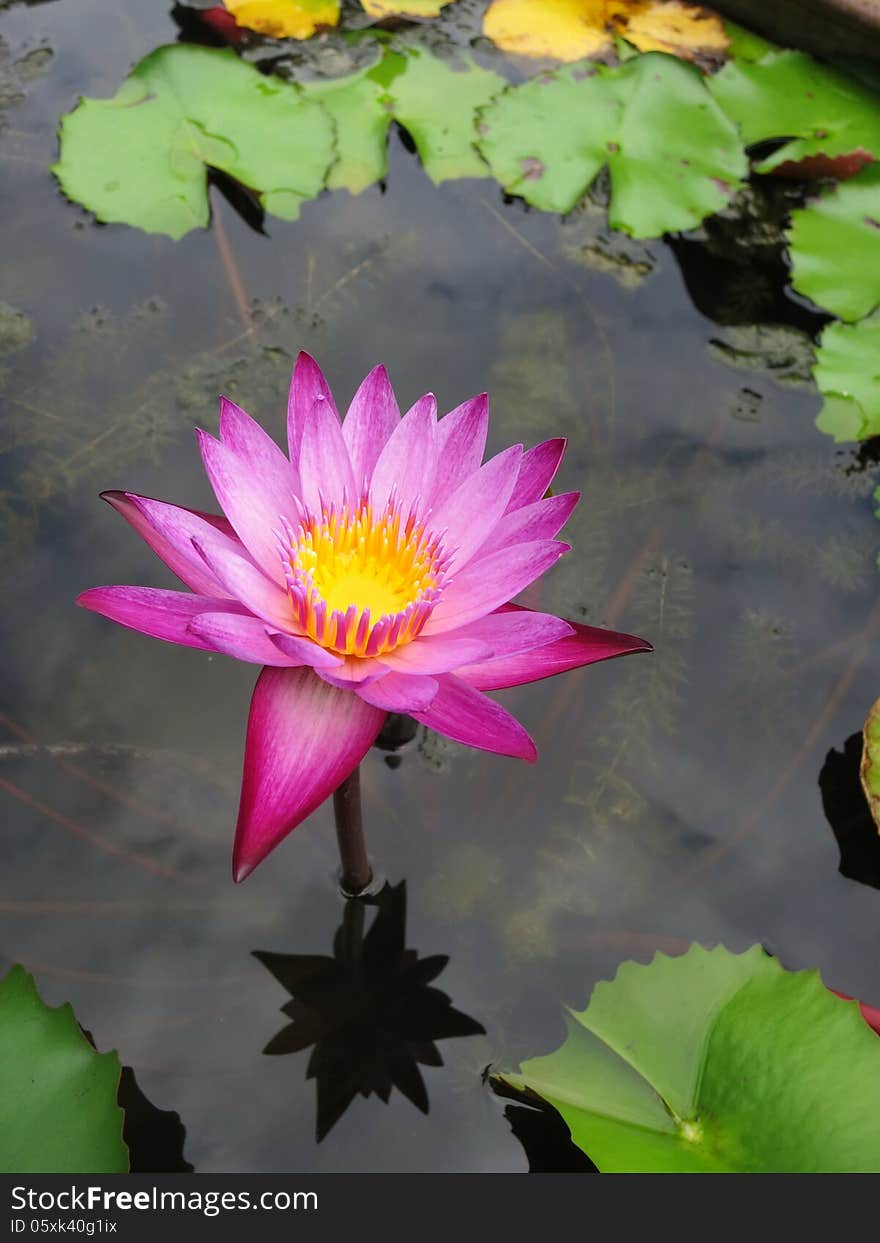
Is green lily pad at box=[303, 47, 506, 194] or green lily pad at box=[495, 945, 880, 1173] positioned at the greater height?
green lily pad at box=[303, 47, 506, 194]

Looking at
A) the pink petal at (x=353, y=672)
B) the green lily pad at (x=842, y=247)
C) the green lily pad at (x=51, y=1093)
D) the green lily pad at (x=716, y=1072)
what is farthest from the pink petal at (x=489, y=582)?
the green lily pad at (x=842, y=247)

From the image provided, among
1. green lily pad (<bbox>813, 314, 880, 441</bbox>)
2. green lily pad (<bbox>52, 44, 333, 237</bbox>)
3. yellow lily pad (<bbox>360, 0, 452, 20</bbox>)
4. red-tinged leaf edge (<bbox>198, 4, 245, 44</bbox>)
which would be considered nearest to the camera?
green lily pad (<bbox>813, 314, 880, 441</bbox>)

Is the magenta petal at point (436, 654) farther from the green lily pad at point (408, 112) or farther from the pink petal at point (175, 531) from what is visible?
the green lily pad at point (408, 112)

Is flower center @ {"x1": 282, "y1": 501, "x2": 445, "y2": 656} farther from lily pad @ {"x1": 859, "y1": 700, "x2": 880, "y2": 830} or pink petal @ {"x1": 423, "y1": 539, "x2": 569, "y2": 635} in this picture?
lily pad @ {"x1": 859, "y1": 700, "x2": 880, "y2": 830}

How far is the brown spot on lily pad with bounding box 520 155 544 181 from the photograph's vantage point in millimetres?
3111

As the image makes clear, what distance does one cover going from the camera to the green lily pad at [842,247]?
2969 mm

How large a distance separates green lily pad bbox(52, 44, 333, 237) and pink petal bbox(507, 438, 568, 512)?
162 cm

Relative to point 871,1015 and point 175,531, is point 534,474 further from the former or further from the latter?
point 871,1015

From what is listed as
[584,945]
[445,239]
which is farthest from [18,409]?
[584,945]

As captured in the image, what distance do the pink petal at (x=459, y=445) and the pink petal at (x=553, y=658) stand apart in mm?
335

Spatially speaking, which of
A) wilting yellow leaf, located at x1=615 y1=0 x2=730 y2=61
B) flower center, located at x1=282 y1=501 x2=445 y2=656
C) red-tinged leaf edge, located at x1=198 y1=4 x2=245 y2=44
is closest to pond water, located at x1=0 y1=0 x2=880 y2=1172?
red-tinged leaf edge, located at x1=198 y1=4 x2=245 y2=44

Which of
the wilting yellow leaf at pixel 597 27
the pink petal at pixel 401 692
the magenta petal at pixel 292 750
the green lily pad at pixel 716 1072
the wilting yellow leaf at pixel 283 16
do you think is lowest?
the green lily pad at pixel 716 1072

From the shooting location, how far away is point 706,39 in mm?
3633

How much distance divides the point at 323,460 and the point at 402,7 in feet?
8.19
